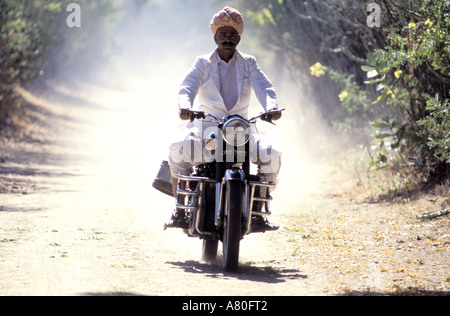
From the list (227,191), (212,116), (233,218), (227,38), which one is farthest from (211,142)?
(227,38)

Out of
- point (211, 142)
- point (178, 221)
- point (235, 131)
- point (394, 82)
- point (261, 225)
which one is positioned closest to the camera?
point (235, 131)

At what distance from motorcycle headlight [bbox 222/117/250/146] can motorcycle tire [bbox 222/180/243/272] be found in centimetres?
36

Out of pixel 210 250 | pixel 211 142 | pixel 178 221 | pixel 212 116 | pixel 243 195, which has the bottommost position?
pixel 210 250

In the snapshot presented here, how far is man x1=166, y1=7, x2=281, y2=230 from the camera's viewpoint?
655 cm

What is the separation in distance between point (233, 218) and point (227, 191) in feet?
0.75

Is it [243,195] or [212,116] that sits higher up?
[212,116]

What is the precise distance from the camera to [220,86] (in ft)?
22.3

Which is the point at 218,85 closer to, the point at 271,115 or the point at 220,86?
the point at 220,86

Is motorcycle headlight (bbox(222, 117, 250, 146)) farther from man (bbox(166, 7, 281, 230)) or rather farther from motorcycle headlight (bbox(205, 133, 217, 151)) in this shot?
man (bbox(166, 7, 281, 230))

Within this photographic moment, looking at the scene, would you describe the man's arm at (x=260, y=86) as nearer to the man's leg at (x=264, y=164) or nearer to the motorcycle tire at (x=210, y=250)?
the man's leg at (x=264, y=164)

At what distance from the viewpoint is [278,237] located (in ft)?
27.5
